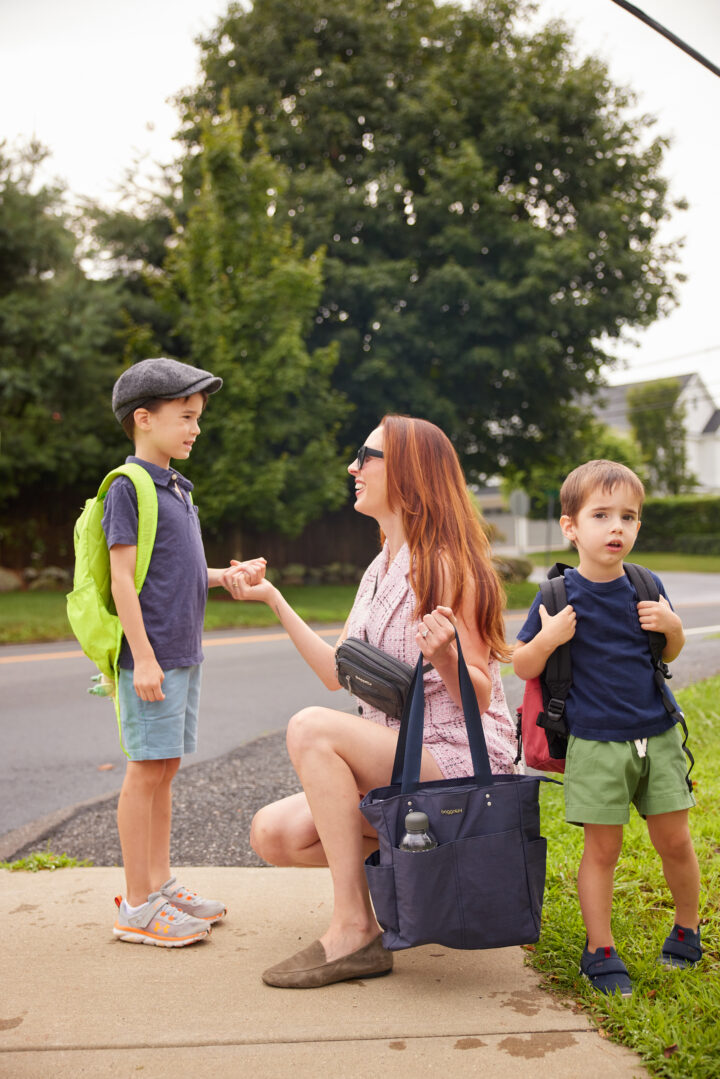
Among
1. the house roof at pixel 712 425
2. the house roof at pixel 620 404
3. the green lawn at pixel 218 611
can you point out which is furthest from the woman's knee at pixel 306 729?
the house roof at pixel 712 425

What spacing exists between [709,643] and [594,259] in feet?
38.8

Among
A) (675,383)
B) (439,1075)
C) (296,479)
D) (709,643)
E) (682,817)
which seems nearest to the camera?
(439,1075)

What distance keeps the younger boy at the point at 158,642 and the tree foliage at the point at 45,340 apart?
14.8 meters

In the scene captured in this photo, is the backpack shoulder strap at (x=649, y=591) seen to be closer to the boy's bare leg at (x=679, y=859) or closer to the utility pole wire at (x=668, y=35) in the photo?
the boy's bare leg at (x=679, y=859)

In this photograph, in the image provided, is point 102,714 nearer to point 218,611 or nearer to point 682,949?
point 682,949

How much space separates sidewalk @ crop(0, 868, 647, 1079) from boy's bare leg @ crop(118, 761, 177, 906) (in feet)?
0.63

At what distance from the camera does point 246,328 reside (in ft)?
56.3

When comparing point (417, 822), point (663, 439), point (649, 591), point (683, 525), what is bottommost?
point (417, 822)

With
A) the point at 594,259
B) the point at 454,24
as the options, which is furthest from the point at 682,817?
the point at 454,24

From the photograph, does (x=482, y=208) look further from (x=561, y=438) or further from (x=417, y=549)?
(x=417, y=549)

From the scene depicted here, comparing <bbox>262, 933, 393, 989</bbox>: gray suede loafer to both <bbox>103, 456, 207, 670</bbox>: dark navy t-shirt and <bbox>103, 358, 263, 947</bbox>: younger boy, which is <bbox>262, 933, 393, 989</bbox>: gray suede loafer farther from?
<bbox>103, 456, 207, 670</bbox>: dark navy t-shirt

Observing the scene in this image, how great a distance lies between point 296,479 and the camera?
719 inches

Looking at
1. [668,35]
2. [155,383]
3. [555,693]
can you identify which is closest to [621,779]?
[555,693]

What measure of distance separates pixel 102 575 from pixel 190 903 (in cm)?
112
